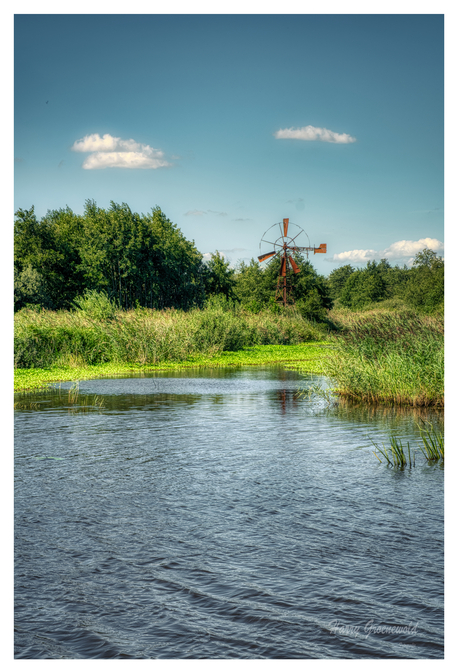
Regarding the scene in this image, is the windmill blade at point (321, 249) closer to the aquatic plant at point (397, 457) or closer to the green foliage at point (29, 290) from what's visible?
the green foliage at point (29, 290)

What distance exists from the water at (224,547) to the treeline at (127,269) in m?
41.5

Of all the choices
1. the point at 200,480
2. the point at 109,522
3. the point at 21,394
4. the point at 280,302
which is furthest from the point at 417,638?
the point at 280,302

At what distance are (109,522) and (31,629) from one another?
233 cm

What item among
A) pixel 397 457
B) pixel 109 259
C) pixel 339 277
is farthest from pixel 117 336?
pixel 339 277

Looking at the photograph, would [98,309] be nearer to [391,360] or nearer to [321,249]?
[391,360]

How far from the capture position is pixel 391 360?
16562mm

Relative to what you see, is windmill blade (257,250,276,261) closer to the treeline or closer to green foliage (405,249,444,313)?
the treeline

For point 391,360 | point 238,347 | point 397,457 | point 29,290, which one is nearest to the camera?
point 397,457

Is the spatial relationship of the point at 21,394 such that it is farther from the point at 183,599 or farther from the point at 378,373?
the point at 183,599

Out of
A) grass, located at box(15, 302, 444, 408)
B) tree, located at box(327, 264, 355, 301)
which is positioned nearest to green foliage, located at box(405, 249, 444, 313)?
grass, located at box(15, 302, 444, 408)

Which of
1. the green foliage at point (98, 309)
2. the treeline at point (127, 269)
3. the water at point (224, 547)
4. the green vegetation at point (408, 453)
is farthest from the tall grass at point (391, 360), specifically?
the treeline at point (127, 269)

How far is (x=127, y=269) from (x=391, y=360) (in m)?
45.2

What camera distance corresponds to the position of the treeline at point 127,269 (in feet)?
186

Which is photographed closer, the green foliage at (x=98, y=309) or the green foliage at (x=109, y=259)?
the green foliage at (x=98, y=309)
